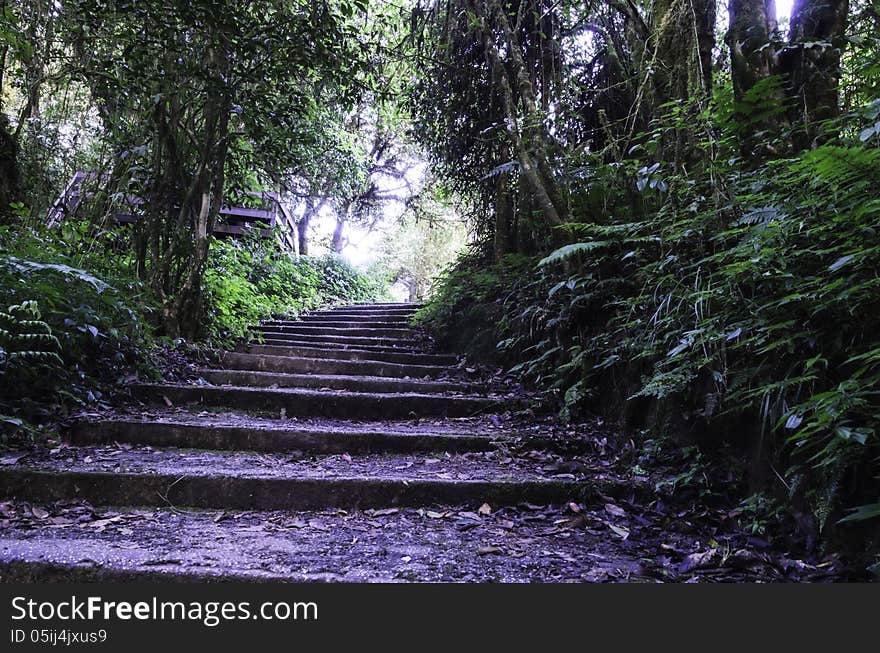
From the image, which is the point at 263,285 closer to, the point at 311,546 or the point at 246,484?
the point at 246,484

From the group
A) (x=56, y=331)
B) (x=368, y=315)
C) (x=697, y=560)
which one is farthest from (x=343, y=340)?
(x=697, y=560)

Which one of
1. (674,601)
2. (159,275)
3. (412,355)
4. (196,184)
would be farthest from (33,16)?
(674,601)

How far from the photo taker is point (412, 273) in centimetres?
2623

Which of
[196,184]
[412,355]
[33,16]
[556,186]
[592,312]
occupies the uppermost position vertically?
[33,16]

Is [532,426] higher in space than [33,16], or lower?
lower

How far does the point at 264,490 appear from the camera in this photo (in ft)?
7.86

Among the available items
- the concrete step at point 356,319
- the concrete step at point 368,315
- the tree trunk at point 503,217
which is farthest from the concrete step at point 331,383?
the concrete step at point 368,315

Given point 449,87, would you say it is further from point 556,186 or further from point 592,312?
point 592,312

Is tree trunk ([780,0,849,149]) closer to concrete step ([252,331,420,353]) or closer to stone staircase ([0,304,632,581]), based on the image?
stone staircase ([0,304,632,581])

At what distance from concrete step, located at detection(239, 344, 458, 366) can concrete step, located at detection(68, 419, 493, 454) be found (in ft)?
7.98

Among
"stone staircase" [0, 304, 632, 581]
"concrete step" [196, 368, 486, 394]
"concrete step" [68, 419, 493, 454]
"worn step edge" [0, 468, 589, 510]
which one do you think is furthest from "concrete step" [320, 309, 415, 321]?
"worn step edge" [0, 468, 589, 510]

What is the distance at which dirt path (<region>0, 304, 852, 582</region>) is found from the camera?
1.78 metres

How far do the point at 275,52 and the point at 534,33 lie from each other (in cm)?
280

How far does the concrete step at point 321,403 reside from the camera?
12.3ft
